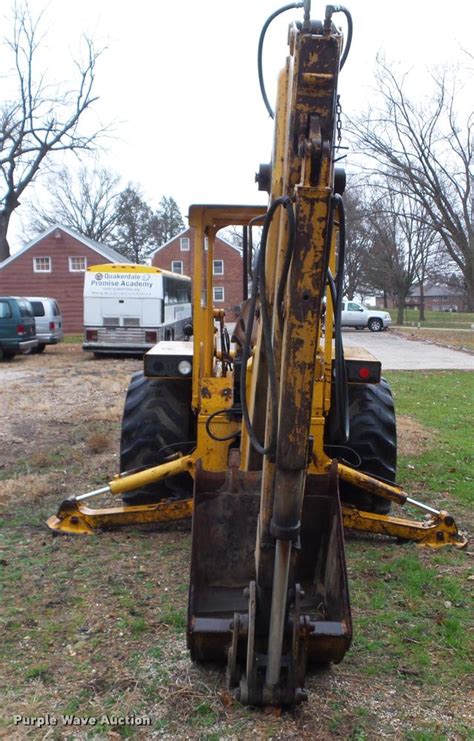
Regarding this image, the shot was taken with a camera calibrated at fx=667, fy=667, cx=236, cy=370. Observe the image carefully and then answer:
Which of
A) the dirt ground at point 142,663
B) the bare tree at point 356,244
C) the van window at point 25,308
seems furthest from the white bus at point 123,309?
the bare tree at point 356,244

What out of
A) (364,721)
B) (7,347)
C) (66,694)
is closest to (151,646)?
(66,694)

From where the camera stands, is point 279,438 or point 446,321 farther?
point 446,321

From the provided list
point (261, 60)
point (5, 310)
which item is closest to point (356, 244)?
point (5, 310)

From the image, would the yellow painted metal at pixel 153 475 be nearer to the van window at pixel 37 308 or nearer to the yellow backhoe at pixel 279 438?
the yellow backhoe at pixel 279 438

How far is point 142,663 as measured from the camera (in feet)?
10.3

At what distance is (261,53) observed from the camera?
2.53 m

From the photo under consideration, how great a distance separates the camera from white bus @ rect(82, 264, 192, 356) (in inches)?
703

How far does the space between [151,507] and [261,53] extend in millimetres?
3016

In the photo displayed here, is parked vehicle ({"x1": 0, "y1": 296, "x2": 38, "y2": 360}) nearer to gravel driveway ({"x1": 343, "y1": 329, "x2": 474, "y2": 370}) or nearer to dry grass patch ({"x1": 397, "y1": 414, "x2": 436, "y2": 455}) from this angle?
gravel driveway ({"x1": 343, "y1": 329, "x2": 474, "y2": 370})

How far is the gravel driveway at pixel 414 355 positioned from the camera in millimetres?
17453

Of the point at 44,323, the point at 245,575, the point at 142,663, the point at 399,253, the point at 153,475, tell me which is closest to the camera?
the point at 142,663

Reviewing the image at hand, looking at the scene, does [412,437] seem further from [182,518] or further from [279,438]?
[279,438]

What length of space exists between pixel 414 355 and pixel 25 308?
1175cm

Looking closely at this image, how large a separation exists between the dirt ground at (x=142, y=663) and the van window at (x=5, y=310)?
1340 centimetres
